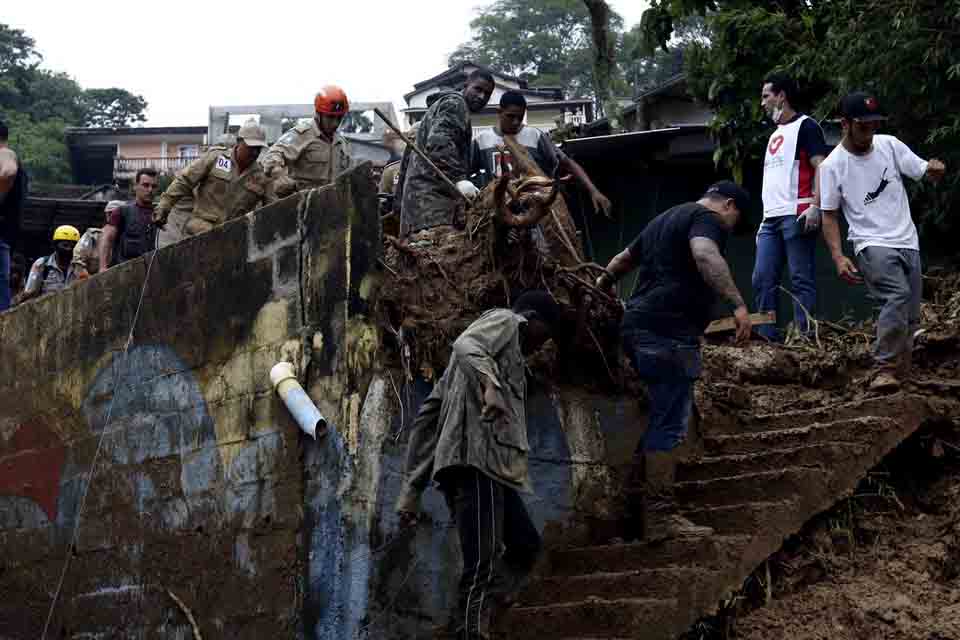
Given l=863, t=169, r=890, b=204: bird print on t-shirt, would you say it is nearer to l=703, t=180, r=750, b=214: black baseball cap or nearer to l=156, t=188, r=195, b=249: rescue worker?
l=703, t=180, r=750, b=214: black baseball cap

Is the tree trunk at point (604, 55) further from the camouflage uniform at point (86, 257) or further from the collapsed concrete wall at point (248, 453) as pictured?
the collapsed concrete wall at point (248, 453)

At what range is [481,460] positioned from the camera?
590 centimetres

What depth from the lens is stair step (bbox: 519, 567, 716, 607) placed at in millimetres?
6086

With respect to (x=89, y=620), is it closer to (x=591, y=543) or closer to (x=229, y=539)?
(x=229, y=539)

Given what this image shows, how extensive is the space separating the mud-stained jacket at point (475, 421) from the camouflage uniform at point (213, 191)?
3.33m

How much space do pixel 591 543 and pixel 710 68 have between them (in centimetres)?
628

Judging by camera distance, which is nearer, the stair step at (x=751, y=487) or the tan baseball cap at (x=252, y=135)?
the stair step at (x=751, y=487)

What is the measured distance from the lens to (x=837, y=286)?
41.5ft

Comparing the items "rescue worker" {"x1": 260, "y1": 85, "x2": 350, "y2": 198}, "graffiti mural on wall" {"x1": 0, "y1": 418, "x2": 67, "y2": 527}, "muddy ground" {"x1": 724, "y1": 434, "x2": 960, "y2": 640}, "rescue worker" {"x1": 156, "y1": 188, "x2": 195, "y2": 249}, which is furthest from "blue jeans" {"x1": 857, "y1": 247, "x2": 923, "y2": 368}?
"graffiti mural on wall" {"x1": 0, "y1": 418, "x2": 67, "y2": 527}

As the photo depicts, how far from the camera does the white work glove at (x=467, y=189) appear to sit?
7.61 metres

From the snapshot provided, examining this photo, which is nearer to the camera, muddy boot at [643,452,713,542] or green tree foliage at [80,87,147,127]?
muddy boot at [643,452,713,542]

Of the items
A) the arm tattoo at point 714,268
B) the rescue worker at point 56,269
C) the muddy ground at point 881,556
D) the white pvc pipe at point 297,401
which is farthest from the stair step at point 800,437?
the rescue worker at point 56,269

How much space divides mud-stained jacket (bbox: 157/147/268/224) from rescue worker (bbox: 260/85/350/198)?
17 centimetres

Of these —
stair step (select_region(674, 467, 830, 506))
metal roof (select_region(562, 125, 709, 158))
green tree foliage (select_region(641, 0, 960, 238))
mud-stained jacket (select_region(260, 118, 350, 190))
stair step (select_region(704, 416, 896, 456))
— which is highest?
green tree foliage (select_region(641, 0, 960, 238))
